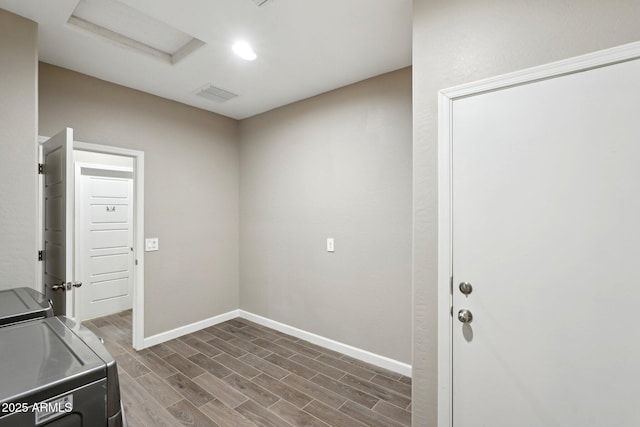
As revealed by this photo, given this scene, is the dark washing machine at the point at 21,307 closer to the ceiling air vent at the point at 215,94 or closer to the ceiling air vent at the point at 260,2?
the ceiling air vent at the point at 260,2

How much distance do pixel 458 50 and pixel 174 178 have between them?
3.05 m

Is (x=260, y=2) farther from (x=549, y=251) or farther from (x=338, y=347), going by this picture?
(x=338, y=347)

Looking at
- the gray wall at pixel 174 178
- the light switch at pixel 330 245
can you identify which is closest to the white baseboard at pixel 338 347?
the gray wall at pixel 174 178

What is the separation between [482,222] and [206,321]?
3.37 metres

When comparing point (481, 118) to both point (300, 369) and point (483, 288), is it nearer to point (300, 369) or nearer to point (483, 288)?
point (483, 288)

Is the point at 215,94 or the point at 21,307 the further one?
the point at 215,94

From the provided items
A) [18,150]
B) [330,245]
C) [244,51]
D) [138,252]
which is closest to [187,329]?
[138,252]

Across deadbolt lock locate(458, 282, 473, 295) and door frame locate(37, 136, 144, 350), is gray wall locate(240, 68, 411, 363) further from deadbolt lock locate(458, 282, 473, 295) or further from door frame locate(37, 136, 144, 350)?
door frame locate(37, 136, 144, 350)

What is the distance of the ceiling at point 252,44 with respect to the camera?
1786 millimetres

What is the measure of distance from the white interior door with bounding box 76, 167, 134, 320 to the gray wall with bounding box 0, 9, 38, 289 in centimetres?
225

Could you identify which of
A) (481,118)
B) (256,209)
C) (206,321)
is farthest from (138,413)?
(481,118)

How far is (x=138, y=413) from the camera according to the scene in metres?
2.03

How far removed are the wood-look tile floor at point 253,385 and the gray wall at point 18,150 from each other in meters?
1.22

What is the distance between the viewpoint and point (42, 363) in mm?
838
